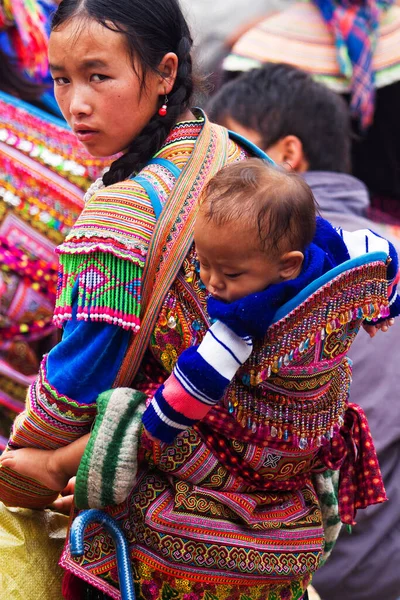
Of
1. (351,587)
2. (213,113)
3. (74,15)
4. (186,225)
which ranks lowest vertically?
(351,587)

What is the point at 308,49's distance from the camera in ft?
16.6

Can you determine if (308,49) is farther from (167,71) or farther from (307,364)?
(307,364)

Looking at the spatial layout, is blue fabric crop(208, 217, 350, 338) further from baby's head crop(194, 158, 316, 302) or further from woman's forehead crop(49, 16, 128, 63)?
woman's forehead crop(49, 16, 128, 63)

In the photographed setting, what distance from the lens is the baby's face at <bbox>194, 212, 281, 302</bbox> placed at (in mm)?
1731

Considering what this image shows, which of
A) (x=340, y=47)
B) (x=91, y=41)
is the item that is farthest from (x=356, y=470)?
(x=340, y=47)

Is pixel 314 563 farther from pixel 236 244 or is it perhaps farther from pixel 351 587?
pixel 351 587

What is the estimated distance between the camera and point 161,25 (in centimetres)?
206

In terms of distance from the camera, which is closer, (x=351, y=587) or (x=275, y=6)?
(x=351, y=587)

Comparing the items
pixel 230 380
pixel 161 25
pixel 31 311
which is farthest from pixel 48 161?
pixel 230 380

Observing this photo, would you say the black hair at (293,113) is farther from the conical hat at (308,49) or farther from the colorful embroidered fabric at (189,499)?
the colorful embroidered fabric at (189,499)

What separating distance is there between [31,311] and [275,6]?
3.41m

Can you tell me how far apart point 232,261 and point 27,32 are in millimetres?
2308

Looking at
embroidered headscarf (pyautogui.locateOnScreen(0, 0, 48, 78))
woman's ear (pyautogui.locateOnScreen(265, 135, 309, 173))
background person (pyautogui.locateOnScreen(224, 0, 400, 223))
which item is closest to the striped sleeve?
woman's ear (pyautogui.locateOnScreen(265, 135, 309, 173))

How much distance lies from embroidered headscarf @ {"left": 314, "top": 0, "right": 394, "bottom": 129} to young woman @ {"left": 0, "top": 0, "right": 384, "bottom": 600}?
3138 millimetres
